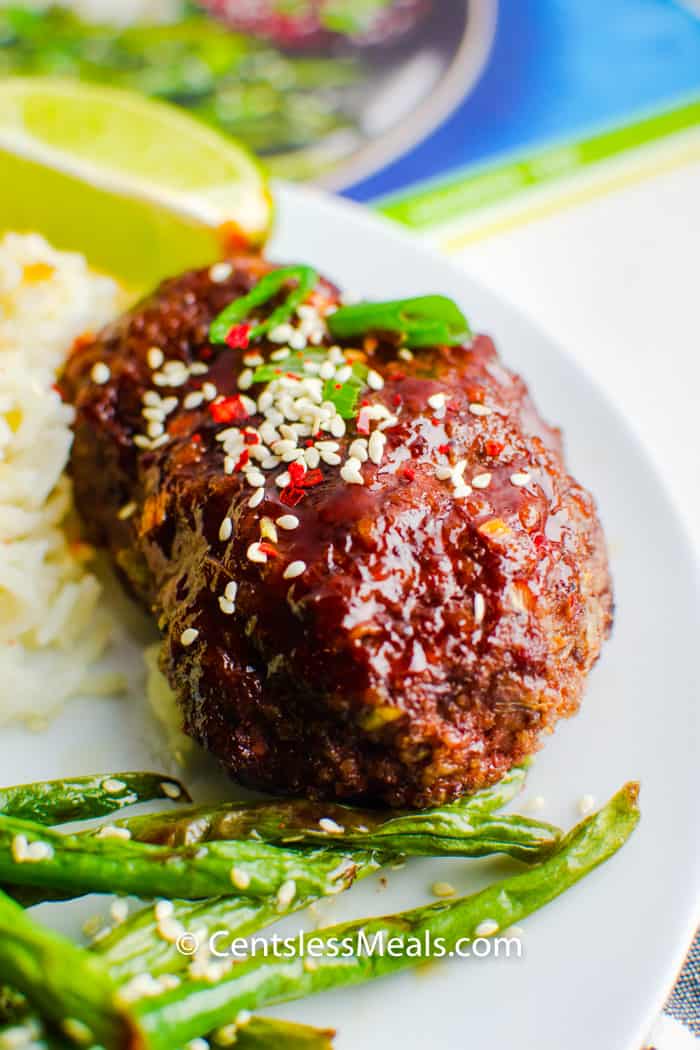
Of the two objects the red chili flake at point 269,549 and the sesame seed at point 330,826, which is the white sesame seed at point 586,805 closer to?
the sesame seed at point 330,826

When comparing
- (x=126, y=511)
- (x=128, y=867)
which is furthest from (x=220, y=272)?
(x=128, y=867)

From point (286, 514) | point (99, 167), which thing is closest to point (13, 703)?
point (286, 514)

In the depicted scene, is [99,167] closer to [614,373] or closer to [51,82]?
[51,82]

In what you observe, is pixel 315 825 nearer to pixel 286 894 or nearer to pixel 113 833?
pixel 286 894

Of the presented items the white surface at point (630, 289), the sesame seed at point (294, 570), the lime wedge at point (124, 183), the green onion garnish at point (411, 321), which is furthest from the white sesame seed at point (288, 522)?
the white surface at point (630, 289)

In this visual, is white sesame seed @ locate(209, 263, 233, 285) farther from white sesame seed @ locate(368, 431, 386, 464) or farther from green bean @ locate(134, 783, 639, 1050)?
green bean @ locate(134, 783, 639, 1050)
